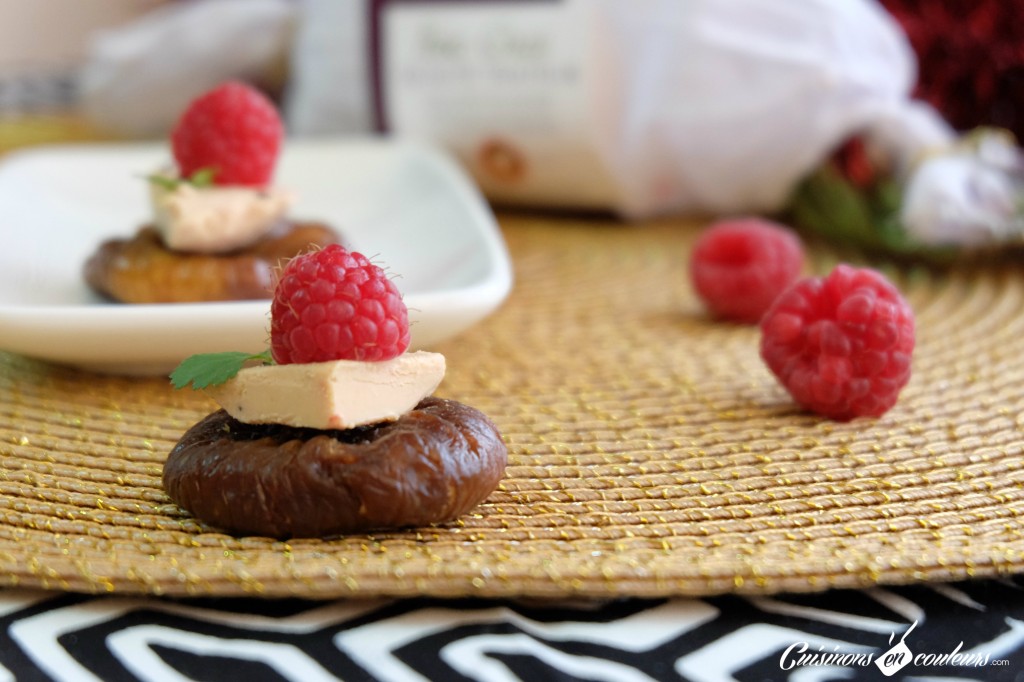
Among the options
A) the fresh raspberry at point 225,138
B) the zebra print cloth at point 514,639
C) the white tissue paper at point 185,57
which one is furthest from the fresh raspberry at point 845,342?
the white tissue paper at point 185,57

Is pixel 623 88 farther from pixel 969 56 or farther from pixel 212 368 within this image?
pixel 212 368

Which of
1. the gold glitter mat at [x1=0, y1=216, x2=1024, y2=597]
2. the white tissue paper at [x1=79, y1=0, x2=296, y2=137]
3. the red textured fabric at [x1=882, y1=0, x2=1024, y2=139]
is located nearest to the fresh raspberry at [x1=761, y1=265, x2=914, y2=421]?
the gold glitter mat at [x1=0, y1=216, x2=1024, y2=597]

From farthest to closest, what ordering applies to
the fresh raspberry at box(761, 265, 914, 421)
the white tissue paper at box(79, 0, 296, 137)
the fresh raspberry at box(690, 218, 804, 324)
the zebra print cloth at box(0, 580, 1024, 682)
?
1. the white tissue paper at box(79, 0, 296, 137)
2. the fresh raspberry at box(690, 218, 804, 324)
3. the fresh raspberry at box(761, 265, 914, 421)
4. the zebra print cloth at box(0, 580, 1024, 682)

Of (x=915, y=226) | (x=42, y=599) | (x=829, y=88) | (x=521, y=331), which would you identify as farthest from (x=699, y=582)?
(x=829, y=88)

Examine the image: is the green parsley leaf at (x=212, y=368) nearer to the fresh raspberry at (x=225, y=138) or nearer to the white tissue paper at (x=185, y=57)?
the fresh raspberry at (x=225, y=138)

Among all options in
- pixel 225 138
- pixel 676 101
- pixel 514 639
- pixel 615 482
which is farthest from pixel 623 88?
pixel 514 639

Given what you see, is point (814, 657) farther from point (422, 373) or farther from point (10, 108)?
point (10, 108)

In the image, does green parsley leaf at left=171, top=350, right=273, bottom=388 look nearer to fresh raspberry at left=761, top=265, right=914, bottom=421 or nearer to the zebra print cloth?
the zebra print cloth
